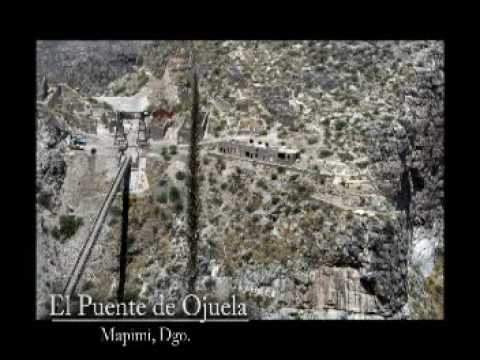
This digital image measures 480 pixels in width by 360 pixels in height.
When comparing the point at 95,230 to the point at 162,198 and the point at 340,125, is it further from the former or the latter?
the point at 340,125

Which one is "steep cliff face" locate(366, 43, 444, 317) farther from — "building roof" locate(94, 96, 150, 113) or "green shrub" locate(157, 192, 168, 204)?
"building roof" locate(94, 96, 150, 113)

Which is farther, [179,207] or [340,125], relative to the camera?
[179,207]

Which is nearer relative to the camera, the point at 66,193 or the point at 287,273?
the point at 287,273

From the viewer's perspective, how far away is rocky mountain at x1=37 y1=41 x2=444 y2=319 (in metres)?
15.3

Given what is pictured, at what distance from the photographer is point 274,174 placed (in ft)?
52.4

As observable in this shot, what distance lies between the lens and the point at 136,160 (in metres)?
16.6

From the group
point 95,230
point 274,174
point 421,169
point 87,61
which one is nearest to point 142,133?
point 87,61

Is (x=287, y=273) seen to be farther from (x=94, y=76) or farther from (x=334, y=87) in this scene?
(x=94, y=76)

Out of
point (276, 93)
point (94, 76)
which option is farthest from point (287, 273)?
point (94, 76)

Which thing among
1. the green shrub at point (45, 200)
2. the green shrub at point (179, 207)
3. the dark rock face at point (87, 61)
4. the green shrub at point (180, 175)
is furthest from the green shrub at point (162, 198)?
the dark rock face at point (87, 61)

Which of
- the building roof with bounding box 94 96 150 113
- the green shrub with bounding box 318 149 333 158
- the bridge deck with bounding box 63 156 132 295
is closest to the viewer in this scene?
the bridge deck with bounding box 63 156 132 295

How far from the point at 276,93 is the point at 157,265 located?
472 centimetres

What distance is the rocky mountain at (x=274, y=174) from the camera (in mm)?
15328

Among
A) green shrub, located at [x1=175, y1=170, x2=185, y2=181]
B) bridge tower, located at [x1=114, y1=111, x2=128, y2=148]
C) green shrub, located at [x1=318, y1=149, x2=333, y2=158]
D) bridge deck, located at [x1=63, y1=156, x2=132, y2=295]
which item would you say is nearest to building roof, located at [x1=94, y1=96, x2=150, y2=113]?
bridge tower, located at [x1=114, y1=111, x2=128, y2=148]
